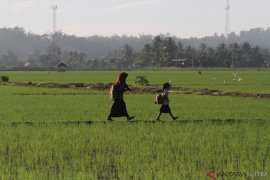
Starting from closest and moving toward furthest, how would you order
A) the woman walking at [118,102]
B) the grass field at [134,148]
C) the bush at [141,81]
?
the grass field at [134,148]
the woman walking at [118,102]
the bush at [141,81]

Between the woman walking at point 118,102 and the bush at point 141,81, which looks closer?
the woman walking at point 118,102

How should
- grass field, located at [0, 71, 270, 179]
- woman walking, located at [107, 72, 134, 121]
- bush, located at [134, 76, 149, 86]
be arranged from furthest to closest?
bush, located at [134, 76, 149, 86]
woman walking, located at [107, 72, 134, 121]
grass field, located at [0, 71, 270, 179]

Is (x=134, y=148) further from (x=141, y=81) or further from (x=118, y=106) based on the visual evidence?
(x=141, y=81)

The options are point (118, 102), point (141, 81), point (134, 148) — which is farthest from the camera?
point (141, 81)

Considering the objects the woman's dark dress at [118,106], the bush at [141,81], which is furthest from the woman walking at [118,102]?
the bush at [141,81]

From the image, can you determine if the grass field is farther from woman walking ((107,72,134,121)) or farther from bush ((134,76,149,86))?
bush ((134,76,149,86))

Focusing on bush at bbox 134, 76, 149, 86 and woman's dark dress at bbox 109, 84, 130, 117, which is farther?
bush at bbox 134, 76, 149, 86

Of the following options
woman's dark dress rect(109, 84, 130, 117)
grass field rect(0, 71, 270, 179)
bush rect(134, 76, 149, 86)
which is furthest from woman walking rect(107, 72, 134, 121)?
bush rect(134, 76, 149, 86)

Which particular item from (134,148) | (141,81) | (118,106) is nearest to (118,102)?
(118,106)

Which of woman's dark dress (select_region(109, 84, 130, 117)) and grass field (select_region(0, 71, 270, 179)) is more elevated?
woman's dark dress (select_region(109, 84, 130, 117))

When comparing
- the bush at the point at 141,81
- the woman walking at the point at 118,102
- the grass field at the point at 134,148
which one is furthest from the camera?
the bush at the point at 141,81

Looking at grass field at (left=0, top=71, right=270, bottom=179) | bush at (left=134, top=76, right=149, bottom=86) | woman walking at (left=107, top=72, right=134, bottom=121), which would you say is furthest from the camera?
bush at (left=134, top=76, right=149, bottom=86)

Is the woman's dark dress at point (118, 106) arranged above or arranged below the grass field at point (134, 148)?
above

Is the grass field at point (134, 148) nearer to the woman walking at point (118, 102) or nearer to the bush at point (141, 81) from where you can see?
the woman walking at point (118, 102)
